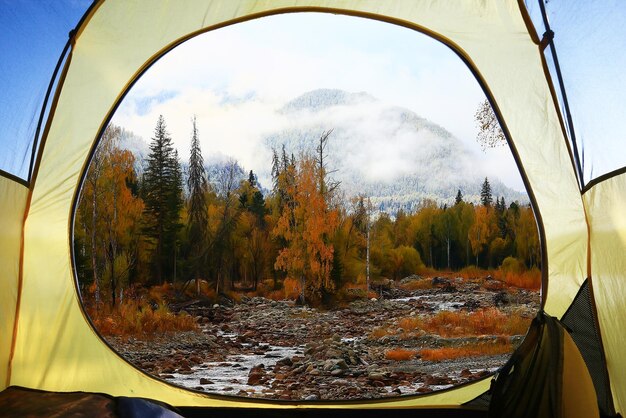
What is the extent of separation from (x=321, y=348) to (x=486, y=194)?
4.48ft

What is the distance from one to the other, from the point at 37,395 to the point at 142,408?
38cm

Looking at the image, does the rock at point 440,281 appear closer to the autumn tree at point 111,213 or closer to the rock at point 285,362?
the rock at point 285,362

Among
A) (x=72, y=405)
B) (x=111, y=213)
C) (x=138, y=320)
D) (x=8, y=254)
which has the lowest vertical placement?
(x=72, y=405)

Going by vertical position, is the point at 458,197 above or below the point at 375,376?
above

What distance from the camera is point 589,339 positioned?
2.14 meters

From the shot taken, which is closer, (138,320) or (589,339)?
(589,339)

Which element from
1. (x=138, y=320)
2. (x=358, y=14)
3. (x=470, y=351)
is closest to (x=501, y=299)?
(x=470, y=351)

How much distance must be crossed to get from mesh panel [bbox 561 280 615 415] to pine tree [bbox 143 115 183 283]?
2.22 metres

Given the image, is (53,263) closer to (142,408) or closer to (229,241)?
(142,408)

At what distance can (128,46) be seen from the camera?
240 centimetres

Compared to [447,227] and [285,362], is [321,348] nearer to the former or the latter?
[285,362]

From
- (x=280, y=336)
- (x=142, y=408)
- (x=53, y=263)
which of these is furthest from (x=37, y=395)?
(x=280, y=336)

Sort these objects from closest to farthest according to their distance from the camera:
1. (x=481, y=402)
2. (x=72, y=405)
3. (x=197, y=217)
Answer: (x=72, y=405) → (x=481, y=402) → (x=197, y=217)

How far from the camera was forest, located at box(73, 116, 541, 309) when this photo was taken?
11.5ft
